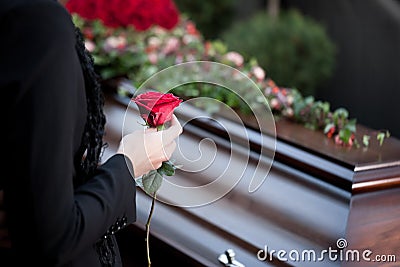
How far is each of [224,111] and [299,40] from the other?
330cm

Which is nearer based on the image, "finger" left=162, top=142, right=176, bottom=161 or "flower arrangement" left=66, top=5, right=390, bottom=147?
"finger" left=162, top=142, right=176, bottom=161

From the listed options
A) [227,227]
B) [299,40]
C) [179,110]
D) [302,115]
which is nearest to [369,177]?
[227,227]

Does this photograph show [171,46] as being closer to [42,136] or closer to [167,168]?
[167,168]

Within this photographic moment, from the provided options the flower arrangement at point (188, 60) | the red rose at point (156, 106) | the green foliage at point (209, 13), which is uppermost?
the green foliage at point (209, 13)

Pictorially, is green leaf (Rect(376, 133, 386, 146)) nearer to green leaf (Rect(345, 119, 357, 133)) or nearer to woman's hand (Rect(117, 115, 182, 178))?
green leaf (Rect(345, 119, 357, 133))

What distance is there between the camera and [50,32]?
83 cm

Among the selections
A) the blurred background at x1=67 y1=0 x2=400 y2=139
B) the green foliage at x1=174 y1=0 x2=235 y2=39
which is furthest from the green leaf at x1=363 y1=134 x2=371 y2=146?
the green foliage at x1=174 y1=0 x2=235 y2=39

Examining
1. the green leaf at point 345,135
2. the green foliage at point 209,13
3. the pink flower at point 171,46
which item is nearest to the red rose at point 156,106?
the green leaf at point 345,135

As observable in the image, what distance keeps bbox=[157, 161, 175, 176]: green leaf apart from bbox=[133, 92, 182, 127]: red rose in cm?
7

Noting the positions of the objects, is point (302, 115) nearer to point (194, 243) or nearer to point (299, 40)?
point (194, 243)

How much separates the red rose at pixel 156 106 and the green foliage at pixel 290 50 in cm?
401

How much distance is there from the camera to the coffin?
1.31m

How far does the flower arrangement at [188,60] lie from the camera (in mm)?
1853

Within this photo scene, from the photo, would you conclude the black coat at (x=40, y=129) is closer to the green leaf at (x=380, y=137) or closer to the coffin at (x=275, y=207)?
the coffin at (x=275, y=207)
